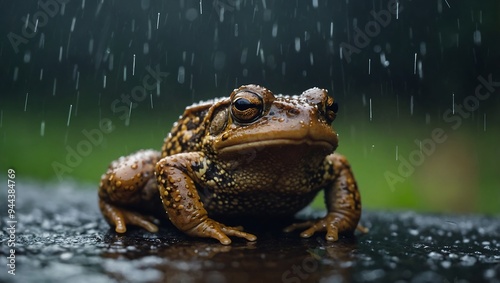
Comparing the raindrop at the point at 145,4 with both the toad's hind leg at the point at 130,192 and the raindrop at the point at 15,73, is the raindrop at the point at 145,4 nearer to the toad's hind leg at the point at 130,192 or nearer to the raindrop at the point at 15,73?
the raindrop at the point at 15,73

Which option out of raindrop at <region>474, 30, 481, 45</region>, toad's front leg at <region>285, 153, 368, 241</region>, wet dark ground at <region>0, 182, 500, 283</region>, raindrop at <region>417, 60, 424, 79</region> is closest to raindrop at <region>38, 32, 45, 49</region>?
raindrop at <region>417, 60, 424, 79</region>

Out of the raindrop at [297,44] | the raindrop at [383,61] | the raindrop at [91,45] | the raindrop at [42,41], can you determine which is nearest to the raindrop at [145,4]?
the raindrop at [91,45]

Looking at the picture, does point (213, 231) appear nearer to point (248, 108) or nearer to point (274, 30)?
point (248, 108)

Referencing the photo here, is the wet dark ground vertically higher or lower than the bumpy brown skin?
lower

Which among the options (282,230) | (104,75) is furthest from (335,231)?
(104,75)

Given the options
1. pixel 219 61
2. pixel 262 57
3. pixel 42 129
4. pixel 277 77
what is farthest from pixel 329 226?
pixel 42 129

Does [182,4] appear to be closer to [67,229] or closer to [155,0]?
[155,0]

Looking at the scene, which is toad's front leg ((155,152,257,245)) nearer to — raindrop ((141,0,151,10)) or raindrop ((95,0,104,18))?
raindrop ((141,0,151,10))
